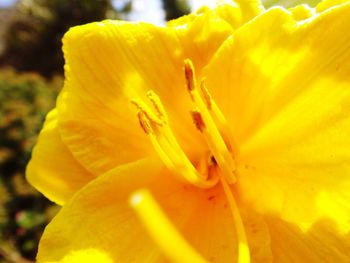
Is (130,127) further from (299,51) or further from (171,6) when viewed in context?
(171,6)

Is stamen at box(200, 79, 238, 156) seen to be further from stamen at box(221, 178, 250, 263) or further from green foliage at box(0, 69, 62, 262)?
green foliage at box(0, 69, 62, 262)

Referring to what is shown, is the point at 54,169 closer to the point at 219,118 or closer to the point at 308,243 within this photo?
the point at 219,118

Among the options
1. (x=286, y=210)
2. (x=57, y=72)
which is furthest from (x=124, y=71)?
(x=57, y=72)

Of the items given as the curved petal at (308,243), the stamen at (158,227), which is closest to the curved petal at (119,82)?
the curved petal at (308,243)

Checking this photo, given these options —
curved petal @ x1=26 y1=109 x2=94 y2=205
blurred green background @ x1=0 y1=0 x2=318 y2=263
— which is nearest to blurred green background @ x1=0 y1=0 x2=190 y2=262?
blurred green background @ x1=0 y1=0 x2=318 y2=263

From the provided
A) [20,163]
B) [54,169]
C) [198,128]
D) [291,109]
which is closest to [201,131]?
[198,128]
